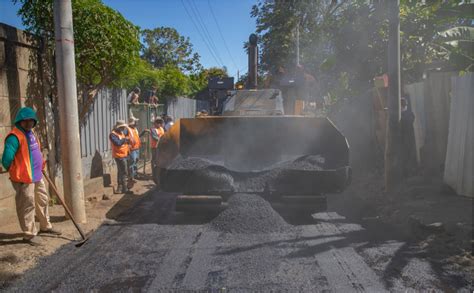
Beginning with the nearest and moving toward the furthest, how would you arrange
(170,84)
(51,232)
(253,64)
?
(51,232)
(253,64)
(170,84)

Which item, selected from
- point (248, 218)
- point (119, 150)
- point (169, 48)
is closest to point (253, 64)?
point (119, 150)

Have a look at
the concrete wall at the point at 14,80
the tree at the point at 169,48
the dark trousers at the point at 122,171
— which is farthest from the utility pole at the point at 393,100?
the tree at the point at 169,48

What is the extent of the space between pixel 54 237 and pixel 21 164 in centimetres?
103

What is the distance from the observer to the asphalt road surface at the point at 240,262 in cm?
384

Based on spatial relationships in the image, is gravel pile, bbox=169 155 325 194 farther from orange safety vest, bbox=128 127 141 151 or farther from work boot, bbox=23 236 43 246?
orange safety vest, bbox=128 127 141 151

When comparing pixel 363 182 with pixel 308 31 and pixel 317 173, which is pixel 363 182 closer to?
pixel 317 173

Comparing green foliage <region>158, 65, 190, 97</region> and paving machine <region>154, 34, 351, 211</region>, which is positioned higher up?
green foliage <region>158, 65, 190, 97</region>

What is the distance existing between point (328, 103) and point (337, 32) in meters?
2.65

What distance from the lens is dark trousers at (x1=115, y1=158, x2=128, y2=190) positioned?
8570 millimetres

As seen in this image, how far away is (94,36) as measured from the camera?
739 centimetres

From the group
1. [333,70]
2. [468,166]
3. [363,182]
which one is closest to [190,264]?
[468,166]

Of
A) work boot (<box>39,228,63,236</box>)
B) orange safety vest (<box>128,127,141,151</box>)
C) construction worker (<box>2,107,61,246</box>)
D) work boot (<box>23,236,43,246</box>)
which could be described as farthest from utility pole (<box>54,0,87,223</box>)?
orange safety vest (<box>128,127,141,151</box>)

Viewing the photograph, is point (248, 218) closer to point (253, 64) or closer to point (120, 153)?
point (120, 153)

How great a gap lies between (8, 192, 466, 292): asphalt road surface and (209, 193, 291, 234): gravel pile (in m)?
0.05
